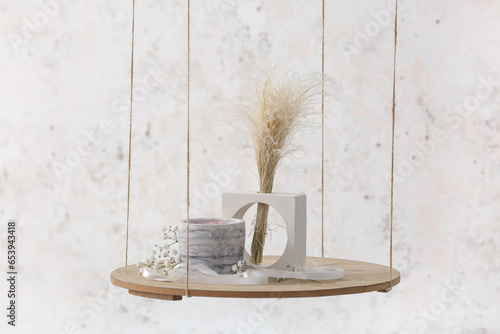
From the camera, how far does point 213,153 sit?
392cm

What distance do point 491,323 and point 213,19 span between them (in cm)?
238

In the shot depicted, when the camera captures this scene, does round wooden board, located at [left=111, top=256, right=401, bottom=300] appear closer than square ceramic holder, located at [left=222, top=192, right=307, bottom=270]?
Yes

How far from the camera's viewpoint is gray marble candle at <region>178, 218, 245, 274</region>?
206cm

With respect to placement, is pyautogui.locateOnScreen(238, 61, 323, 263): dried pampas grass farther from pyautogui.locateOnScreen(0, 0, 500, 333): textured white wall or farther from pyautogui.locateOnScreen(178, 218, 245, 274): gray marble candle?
pyautogui.locateOnScreen(0, 0, 500, 333): textured white wall

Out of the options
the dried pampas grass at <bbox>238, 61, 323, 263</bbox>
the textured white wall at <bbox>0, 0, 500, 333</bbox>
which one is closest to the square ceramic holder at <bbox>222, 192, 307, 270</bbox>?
the dried pampas grass at <bbox>238, 61, 323, 263</bbox>

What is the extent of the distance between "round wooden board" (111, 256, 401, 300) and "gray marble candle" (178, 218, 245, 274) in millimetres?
159

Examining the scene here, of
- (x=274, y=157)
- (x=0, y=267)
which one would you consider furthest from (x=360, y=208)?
(x=0, y=267)

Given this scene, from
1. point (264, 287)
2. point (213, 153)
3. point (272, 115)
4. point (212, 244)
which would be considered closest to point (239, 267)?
point (212, 244)

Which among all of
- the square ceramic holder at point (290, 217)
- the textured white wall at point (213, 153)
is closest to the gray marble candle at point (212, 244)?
the square ceramic holder at point (290, 217)

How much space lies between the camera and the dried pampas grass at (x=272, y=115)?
2.21m

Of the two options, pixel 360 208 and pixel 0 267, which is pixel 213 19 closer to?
pixel 360 208

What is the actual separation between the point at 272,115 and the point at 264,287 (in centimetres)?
60

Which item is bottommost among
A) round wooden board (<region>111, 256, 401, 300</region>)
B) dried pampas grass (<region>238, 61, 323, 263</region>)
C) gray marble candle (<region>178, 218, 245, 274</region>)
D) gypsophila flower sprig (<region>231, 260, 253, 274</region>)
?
round wooden board (<region>111, 256, 401, 300</region>)

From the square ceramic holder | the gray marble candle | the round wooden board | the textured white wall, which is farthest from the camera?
the textured white wall
